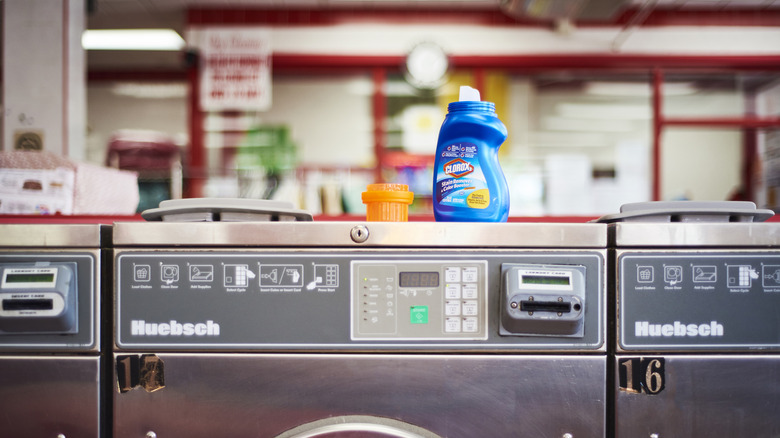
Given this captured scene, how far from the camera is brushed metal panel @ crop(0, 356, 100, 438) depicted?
907 millimetres

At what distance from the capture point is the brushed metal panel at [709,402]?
0.90m

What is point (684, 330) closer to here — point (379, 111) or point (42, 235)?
point (42, 235)

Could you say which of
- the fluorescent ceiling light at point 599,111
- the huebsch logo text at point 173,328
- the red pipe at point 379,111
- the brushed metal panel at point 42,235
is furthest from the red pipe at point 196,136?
the huebsch logo text at point 173,328

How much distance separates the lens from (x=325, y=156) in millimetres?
5215

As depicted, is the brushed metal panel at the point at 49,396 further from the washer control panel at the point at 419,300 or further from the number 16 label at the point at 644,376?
the number 16 label at the point at 644,376

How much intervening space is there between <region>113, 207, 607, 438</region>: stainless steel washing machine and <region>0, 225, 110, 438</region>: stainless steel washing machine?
50mm

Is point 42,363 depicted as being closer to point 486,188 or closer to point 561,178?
point 486,188

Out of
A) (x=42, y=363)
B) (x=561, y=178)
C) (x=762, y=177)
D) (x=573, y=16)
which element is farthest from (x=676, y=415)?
(x=762, y=177)

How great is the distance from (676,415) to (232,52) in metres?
4.78

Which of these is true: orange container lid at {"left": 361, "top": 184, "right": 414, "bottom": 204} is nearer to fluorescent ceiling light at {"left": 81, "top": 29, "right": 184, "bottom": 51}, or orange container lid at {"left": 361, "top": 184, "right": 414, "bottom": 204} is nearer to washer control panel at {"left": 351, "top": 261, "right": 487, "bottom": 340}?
washer control panel at {"left": 351, "top": 261, "right": 487, "bottom": 340}

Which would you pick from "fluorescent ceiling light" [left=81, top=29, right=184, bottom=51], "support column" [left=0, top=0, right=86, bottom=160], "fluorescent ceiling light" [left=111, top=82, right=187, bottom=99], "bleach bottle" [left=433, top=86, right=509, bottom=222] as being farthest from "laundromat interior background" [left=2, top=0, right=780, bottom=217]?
"bleach bottle" [left=433, top=86, right=509, bottom=222]

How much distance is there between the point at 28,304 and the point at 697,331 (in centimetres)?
122

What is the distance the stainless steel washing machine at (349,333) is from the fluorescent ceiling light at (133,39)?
213 inches

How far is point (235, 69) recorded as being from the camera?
474 cm
